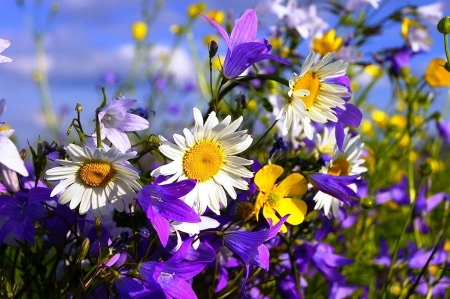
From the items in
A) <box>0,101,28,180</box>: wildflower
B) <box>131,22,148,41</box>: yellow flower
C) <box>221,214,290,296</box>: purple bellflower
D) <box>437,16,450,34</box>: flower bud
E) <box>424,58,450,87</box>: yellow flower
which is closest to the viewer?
<box>0,101,28,180</box>: wildflower

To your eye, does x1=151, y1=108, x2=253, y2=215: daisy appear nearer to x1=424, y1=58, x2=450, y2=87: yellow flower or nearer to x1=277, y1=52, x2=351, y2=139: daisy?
x1=277, y1=52, x2=351, y2=139: daisy

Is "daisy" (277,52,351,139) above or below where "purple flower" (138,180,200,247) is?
above

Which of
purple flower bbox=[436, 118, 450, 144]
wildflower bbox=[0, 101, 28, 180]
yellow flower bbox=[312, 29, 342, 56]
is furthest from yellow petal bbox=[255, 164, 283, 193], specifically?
purple flower bbox=[436, 118, 450, 144]

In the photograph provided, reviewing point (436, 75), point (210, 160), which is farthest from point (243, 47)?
point (436, 75)

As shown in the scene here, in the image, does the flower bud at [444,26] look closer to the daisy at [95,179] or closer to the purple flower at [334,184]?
the purple flower at [334,184]

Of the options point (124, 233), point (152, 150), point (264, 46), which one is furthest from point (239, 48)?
point (124, 233)

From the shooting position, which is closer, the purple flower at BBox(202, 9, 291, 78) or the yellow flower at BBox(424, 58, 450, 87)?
the purple flower at BBox(202, 9, 291, 78)

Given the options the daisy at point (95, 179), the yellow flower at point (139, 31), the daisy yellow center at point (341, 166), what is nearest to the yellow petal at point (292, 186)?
the daisy yellow center at point (341, 166)

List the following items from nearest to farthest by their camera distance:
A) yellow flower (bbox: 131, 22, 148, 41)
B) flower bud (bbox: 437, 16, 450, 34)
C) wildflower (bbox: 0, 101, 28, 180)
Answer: wildflower (bbox: 0, 101, 28, 180) < flower bud (bbox: 437, 16, 450, 34) < yellow flower (bbox: 131, 22, 148, 41)
